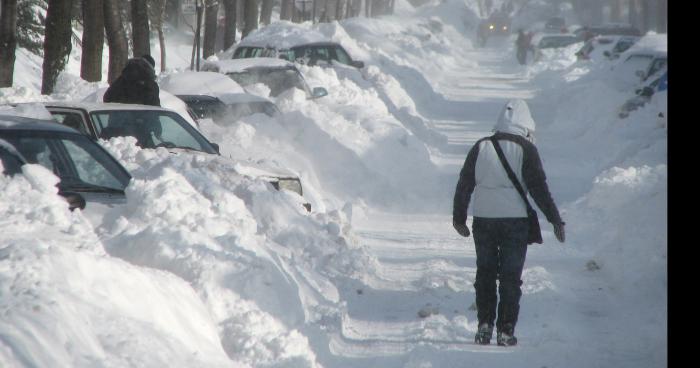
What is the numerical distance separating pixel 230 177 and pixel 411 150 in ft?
24.7

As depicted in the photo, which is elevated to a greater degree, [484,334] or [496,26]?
[496,26]

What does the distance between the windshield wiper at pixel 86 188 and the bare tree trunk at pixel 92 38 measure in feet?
39.5

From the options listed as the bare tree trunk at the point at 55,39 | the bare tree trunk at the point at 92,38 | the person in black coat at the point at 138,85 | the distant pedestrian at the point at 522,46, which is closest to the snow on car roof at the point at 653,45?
the bare tree trunk at the point at 92,38

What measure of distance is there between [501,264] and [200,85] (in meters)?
10.3

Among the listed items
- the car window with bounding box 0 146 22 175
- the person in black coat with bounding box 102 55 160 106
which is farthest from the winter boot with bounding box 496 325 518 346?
the person in black coat with bounding box 102 55 160 106

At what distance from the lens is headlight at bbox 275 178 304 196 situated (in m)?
10.6

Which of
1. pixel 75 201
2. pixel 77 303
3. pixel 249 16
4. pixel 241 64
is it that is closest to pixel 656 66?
pixel 241 64

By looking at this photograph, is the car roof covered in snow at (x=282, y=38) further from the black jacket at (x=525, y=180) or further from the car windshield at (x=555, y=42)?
the car windshield at (x=555, y=42)

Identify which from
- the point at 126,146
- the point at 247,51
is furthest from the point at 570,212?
the point at 247,51

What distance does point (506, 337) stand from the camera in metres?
7.24

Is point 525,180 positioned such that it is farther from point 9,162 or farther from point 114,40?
point 114,40

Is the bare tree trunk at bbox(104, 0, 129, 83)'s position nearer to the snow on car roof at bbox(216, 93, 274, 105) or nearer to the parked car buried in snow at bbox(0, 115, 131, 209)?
the snow on car roof at bbox(216, 93, 274, 105)

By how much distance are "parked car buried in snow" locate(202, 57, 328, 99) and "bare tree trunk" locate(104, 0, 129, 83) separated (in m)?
1.61
